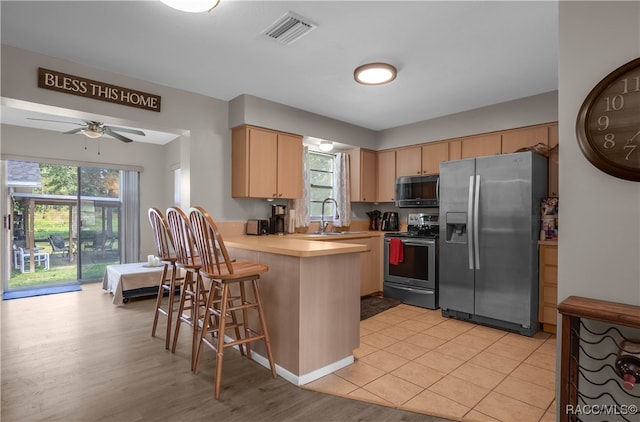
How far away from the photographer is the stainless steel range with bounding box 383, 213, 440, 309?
13.4 ft

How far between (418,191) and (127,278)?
13.9 ft

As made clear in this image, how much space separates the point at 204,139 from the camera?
371cm

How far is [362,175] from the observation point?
520 cm

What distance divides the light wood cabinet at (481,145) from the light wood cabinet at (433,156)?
241 mm

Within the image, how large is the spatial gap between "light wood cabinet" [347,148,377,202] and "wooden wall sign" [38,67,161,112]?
2.96 metres

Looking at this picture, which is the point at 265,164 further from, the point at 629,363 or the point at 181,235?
the point at 629,363

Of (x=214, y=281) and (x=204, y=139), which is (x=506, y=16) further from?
(x=204, y=139)

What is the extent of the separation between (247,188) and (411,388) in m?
2.58

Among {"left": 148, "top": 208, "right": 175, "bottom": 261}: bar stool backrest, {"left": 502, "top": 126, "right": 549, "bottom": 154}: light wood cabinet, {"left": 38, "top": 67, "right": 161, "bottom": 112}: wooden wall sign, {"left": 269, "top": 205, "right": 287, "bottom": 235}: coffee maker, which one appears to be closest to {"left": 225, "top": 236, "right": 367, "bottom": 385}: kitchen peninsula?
{"left": 148, "top": 208, "right": 175, "bottom": 261}: bar stool backrest

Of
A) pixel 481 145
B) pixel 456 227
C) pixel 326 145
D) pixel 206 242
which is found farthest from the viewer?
pixel 326 145

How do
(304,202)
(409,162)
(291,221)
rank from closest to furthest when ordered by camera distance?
(291,221) → (304,202) → (409,162)

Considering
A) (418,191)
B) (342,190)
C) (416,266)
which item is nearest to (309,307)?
(416,266)

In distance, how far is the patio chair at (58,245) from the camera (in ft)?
18.4

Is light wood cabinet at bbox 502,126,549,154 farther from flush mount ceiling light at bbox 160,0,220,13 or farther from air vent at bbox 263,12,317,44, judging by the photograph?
flush mount ceiling light at bbox 160,0,220,13
